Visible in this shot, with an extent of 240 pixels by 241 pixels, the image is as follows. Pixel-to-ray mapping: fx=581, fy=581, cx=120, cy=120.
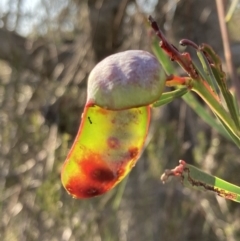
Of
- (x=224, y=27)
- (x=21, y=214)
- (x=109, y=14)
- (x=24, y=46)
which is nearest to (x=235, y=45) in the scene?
(x=109, y=14)

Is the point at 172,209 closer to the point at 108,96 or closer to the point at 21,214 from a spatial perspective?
the point at 21,214

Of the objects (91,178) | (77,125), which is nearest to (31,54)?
(77,125)

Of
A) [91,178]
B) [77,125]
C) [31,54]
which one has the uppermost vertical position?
[91,178]

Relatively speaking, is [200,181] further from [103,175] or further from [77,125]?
[77,125]

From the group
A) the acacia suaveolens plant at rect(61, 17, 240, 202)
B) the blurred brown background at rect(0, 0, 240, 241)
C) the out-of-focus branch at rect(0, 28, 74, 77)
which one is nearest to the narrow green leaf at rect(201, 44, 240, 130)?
the acacia suaveolens plant at rect(61, 17, 240, 202)

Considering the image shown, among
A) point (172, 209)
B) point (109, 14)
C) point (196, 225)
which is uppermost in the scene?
point (109, 14)
